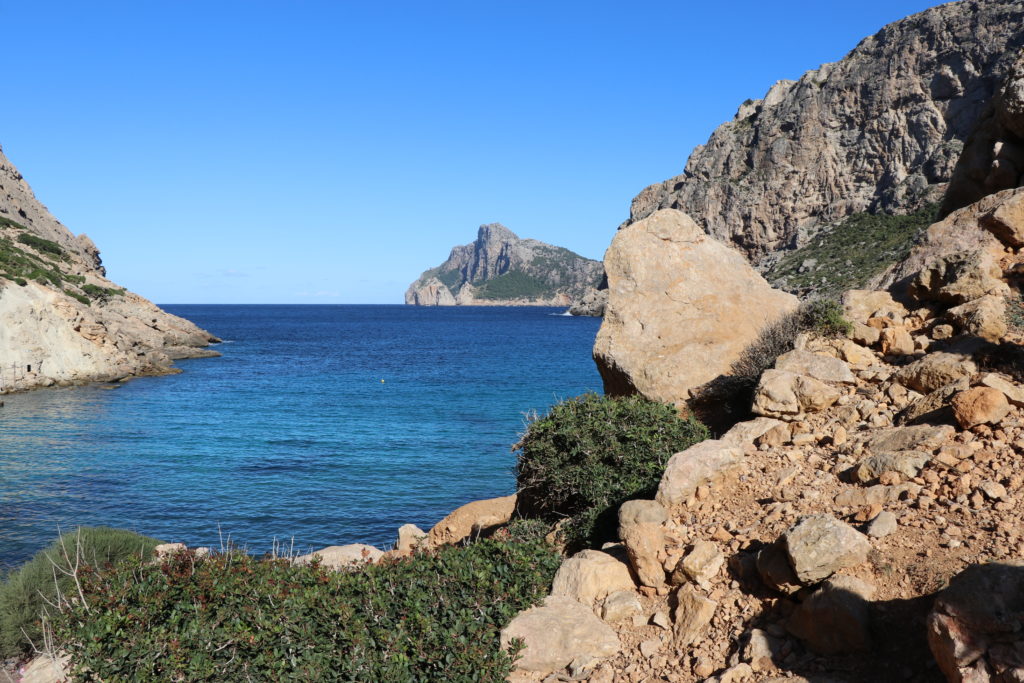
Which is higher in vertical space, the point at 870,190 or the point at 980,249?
the point at 870,190

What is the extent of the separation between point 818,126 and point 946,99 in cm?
2014

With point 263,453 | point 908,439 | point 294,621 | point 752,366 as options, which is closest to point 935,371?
point 908,439

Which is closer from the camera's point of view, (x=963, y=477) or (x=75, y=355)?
(x=963, y=477)

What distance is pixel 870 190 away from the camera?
112 m

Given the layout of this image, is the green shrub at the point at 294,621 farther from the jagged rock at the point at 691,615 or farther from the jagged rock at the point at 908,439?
the jagged rock at the point at 908,439

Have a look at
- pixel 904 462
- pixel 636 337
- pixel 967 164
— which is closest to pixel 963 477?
pixel 904 462

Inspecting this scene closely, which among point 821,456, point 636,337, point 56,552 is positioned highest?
point 636,337

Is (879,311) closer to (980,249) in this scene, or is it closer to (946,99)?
(980,249)

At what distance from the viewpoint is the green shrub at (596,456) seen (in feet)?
31.1

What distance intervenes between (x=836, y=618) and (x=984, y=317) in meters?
5.65

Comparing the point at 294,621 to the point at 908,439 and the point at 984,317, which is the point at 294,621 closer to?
the point at 908,439

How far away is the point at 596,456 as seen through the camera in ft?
32.4

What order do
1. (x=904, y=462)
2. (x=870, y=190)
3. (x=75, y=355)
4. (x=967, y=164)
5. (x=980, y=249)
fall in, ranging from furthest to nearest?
(x=870, y=190) < (x=75, y=355) < (x=967, y=164) < (x=980, y=249) < (x=904, y=462)

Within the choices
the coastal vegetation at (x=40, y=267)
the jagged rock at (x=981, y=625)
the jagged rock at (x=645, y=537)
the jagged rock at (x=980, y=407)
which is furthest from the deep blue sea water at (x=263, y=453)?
the jagged rock at (x=981, y=625)
